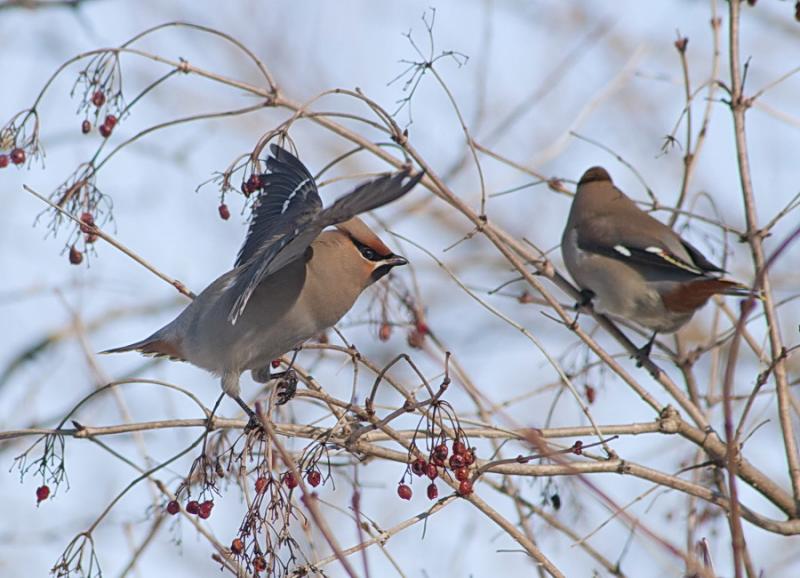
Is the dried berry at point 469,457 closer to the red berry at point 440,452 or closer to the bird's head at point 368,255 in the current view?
the red berry at point 440,452

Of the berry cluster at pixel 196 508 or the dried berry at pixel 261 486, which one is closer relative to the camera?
the dried berry at pixel 261 486

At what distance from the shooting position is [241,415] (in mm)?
4098

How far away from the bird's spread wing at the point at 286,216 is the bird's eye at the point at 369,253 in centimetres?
37

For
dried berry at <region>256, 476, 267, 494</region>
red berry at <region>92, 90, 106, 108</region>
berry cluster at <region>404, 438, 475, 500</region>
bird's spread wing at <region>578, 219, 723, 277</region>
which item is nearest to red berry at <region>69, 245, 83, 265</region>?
red berry at <region>92, 90, 106, 108</region>

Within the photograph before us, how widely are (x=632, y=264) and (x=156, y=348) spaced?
7.75 ft

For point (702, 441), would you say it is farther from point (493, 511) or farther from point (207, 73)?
point (207, 73)

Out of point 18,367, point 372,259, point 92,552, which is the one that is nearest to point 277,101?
point 372,259

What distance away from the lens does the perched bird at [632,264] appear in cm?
521

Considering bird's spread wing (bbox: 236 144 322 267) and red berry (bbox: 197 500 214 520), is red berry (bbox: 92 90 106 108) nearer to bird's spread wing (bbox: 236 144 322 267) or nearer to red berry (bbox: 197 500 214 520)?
bird's spread wing (bbox: 236 144 322 267)

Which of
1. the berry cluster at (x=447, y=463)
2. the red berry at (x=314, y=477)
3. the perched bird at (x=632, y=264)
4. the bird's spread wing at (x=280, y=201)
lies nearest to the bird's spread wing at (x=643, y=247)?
the perched bird at (x=632, y=264)

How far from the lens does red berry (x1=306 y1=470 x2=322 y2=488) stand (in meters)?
2.91

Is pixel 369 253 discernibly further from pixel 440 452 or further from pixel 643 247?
pixel 643 247

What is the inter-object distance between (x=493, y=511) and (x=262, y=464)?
64 centimetres

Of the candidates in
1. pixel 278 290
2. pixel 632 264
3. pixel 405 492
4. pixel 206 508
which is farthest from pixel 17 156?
pixel 632 264
